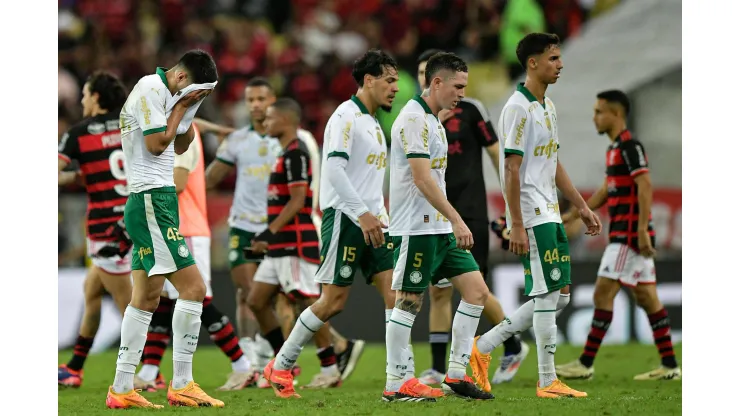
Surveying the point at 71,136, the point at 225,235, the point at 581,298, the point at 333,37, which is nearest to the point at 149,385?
the point at 71,136

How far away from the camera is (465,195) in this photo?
25.5 feet

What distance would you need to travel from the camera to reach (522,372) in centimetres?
859

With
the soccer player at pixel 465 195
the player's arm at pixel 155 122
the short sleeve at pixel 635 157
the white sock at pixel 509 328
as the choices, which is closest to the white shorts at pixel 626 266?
the short sleeve at pixel 635 157

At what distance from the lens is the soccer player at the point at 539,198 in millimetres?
6441

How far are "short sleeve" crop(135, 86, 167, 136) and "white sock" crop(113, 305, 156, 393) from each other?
1.02m

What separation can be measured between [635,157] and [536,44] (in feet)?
5.76

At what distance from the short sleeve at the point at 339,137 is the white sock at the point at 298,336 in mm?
972

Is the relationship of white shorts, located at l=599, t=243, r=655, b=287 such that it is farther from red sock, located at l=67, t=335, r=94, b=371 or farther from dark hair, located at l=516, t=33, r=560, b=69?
red sock, located at l=67, t=335, r=94, b=371

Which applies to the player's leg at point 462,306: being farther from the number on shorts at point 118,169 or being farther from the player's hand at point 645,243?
the number on shorts at point 118,169

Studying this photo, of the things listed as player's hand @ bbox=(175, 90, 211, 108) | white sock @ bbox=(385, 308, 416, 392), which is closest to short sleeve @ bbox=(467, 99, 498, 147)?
white sock @ bbox=(385, 308, 416, 392)

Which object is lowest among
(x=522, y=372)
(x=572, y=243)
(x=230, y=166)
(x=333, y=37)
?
(x=522, y=372)

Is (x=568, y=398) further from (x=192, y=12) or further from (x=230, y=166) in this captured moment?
(x=192, y=12)

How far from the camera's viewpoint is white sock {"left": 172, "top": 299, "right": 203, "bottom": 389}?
610 centimetres

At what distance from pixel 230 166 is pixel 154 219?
9.40 ft
